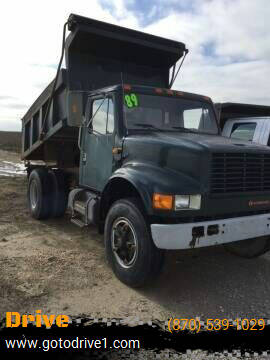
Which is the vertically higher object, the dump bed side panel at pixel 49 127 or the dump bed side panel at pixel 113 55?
the dump bed side panel at pixel 113 55

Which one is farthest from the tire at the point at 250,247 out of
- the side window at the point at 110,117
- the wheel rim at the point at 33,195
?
the wheel rim at the point at 33,195

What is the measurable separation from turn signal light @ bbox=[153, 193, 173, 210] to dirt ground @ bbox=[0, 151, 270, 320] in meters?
1.02

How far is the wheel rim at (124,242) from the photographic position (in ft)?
12.4

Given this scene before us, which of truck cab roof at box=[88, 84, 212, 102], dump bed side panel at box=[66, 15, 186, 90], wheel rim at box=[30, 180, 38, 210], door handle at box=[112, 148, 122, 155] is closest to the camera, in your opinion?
door handle at box=[112, 148, 122, 155]

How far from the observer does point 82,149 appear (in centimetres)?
534

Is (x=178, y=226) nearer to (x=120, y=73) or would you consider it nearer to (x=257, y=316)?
(x=257, y=316)

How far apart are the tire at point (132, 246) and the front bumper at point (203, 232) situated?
23cm

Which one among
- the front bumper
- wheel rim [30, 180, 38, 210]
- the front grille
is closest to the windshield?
the front grille

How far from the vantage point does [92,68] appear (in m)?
5.90

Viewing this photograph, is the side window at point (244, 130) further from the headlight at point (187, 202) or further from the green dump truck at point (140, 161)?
the headlight at point (187, 202)

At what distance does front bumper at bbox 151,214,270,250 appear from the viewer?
10.8 feet

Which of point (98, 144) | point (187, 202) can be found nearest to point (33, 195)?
point (98, 144)

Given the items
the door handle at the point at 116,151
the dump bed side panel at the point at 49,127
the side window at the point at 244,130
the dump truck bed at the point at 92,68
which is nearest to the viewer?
the door handle at the point at 116,151

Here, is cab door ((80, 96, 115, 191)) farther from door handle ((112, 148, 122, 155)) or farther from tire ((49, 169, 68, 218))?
tire ((49, 169, 68, 218))
